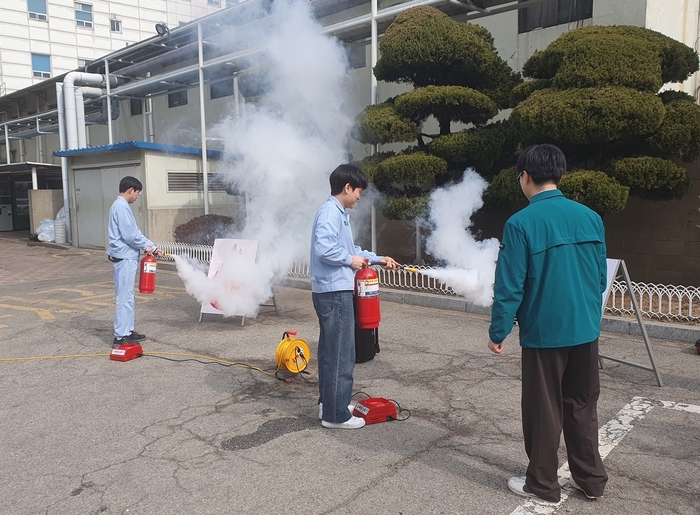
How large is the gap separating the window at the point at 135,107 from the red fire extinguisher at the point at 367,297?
64.3ft

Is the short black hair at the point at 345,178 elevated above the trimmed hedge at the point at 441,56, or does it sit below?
below

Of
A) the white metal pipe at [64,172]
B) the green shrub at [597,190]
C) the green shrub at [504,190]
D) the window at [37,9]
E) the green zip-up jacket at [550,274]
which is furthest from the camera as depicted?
the window at [37,9]

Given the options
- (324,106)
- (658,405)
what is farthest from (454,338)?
(324,106)

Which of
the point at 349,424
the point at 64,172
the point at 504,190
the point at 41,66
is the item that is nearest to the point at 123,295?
the point at 349,424

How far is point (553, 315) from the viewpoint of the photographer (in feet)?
9.46

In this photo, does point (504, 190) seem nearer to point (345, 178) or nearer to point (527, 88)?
point (527, 88)

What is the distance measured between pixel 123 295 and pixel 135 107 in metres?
17.6

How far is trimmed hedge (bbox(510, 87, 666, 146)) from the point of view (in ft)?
24.2

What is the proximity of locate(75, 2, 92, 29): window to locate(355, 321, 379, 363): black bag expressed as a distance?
38.6 m

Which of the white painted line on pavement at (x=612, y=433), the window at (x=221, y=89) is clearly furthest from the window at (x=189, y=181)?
the white painted line on pavement at (x=612, y=433)

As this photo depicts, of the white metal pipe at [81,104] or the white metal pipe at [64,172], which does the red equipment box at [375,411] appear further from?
the white metal pipe at [81,104]

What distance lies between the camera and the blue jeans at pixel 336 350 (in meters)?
3.99

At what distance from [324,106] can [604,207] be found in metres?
5.95

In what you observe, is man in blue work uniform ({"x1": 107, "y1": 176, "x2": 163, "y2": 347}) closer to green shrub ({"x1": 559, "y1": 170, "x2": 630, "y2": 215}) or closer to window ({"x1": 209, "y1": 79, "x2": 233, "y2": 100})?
green shrub ({"x1": 559, "y1": 170, "x2": 630, "y2": 215})
